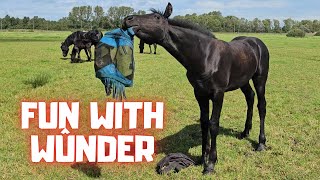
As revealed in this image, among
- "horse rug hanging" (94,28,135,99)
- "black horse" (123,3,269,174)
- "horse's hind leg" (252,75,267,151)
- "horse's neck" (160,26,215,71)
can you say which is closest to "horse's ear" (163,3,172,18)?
"black horse" (123,3,269,174)

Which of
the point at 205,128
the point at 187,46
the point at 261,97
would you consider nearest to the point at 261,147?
the point at 261,97

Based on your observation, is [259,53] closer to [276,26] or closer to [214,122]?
[214,122]

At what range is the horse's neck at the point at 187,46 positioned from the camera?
491cm

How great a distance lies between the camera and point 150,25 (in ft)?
15.0

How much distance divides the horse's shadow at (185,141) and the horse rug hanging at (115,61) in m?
2.16

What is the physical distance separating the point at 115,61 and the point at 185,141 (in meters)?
2.94

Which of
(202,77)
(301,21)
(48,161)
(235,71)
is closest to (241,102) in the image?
(235,71)

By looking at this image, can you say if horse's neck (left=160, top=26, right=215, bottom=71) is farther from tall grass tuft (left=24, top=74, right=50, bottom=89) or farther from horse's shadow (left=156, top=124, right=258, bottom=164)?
tall grass tuft (left=24, top=74, right=50, bottom=89)

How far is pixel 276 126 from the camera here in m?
8.13

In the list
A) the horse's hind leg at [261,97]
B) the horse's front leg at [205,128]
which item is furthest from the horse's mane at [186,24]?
the horse's hind leg at [261,97]

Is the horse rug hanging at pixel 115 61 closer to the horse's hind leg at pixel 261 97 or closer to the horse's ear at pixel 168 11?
the horse's ear at pixel 168 11

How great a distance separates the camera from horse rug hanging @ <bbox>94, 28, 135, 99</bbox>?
4.67m

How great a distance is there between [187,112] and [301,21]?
168792 millimetres

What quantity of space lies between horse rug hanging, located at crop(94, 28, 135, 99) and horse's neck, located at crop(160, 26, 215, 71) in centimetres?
53
